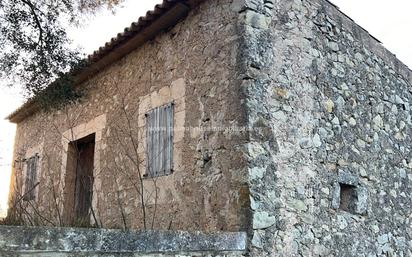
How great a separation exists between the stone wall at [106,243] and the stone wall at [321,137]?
0.77 m

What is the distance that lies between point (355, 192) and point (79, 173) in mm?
4582

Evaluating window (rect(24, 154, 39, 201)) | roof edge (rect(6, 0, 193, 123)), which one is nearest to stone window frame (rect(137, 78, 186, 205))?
roof edge (rect(6, 0, 193, 123))

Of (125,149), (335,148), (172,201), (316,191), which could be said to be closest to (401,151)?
(335,148)

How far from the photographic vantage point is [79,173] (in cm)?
774

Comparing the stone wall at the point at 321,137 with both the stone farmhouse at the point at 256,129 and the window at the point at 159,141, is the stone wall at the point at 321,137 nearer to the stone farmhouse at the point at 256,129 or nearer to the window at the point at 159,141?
the stone farmhouse at the point at 256,129

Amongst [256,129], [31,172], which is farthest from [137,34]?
[31,172]

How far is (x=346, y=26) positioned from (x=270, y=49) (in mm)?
1785

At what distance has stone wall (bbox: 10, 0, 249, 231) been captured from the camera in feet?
14.9

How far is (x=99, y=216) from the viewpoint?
620cm

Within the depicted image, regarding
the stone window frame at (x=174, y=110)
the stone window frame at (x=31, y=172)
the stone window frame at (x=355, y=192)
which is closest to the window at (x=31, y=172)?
the stone window frame at (x=31, y=172)

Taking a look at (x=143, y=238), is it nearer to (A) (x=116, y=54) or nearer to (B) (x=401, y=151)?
(A) (x=116, y=54)

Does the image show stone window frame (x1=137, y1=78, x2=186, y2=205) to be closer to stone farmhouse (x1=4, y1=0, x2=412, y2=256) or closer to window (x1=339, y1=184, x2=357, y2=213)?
stone farmhouse (x1=4, y1=0, x2=412, y2=256)

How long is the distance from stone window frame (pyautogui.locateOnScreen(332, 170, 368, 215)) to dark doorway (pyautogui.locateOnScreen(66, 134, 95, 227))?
3.99 m

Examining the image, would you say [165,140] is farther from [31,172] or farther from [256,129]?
[31,172]
